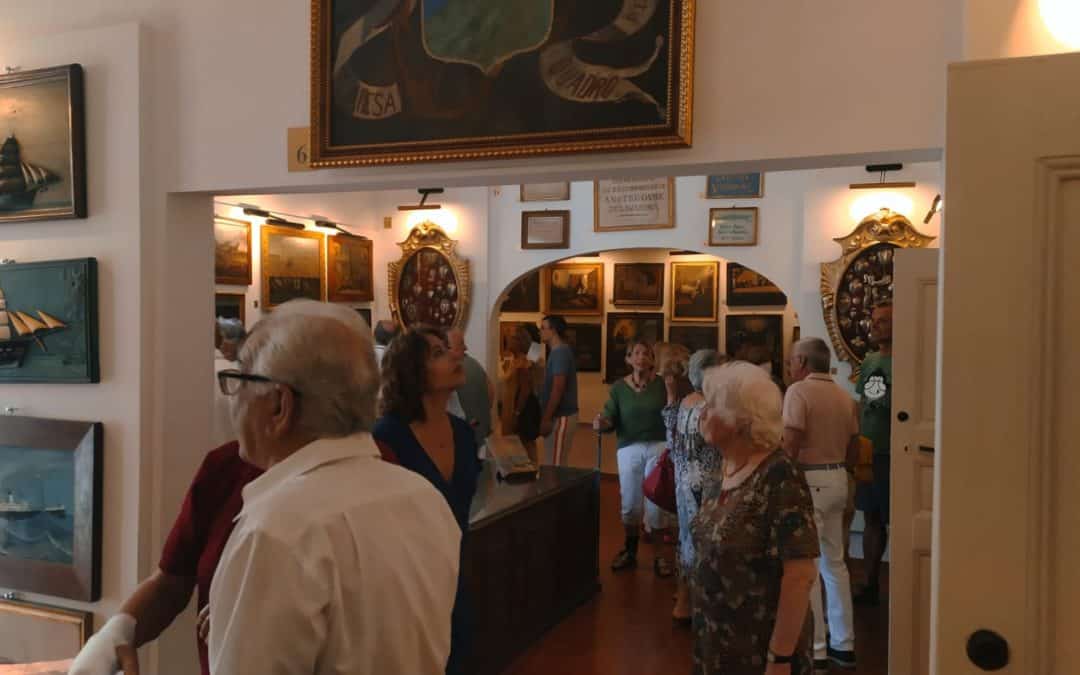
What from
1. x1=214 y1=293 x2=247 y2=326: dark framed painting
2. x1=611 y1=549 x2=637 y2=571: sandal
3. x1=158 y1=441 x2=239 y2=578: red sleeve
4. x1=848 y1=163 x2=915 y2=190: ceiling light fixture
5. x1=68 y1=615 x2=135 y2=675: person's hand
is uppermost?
x1=848 y1=163 x2=915 y2=190: ceiling light fixture

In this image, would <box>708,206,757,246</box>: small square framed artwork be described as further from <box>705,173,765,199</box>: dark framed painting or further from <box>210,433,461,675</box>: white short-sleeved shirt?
<box>210,433,461,675</box>: white short-sleeved shirt

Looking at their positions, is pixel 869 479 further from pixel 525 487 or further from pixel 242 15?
pixel 242 15

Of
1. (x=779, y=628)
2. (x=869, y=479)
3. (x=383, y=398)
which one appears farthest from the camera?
(x=869, y=479)

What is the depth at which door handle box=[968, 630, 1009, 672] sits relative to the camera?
1.53m

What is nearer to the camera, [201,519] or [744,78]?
[201,519]

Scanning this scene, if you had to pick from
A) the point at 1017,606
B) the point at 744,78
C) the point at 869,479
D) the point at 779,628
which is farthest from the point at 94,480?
the point at 869,479

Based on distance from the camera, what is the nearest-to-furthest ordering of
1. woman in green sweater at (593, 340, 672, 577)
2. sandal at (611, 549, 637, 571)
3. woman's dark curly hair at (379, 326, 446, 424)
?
1. woman's dark curly hair at (379, 326, 446, 424)
2. woman in green sweater at (593, 340, 672, 577)
3. sandal at (611, 549, 637, 571)

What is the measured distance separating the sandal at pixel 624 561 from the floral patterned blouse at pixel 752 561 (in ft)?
12.8

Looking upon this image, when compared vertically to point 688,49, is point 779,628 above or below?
below

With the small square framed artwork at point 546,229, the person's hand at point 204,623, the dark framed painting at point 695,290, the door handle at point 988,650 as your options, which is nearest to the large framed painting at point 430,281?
the small square framed artwork at point 546,229

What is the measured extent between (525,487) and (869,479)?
2.09 m

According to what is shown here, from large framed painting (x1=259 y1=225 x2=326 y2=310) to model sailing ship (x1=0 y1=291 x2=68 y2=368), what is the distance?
404cm

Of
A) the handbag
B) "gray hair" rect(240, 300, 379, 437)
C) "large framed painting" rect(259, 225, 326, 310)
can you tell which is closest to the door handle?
"gray hair" rect(240, 300, 379, 437)

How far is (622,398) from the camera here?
5.88m
